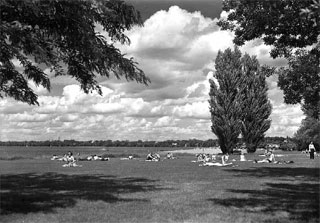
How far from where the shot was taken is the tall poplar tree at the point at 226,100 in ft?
206

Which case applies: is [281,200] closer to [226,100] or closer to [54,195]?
[54,195]

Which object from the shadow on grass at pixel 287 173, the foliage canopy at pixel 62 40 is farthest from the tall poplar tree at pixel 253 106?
the foliage canopy at pixel 62 40

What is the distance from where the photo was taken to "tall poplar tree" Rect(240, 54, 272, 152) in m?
65.9

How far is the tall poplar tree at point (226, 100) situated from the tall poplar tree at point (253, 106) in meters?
1.54

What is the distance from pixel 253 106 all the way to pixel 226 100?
5.38m

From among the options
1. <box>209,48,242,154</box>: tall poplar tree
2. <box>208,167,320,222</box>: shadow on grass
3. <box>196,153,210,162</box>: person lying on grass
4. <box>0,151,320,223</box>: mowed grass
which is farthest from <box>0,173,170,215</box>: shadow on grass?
<box>209,48,242,154</box>: tall poplar tree

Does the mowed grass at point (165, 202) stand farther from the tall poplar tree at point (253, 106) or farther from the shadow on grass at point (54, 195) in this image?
the tall poplar tree at point (253, 106)

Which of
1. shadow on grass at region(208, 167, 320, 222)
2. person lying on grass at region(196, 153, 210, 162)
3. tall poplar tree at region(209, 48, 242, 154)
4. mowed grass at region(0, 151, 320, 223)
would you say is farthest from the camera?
tall poplar tree at region(209, 48, 242, 154)

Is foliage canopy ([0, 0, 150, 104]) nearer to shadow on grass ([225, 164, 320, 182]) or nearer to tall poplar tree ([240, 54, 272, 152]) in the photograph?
shadow on grass ([225, 164, 320, 182])

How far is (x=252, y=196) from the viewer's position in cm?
1491

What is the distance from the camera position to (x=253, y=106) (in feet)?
217

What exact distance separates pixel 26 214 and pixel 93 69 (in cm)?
529

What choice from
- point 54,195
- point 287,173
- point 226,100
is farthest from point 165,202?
point 226,100

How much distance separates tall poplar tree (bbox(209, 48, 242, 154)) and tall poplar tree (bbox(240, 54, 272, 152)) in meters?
1.54
